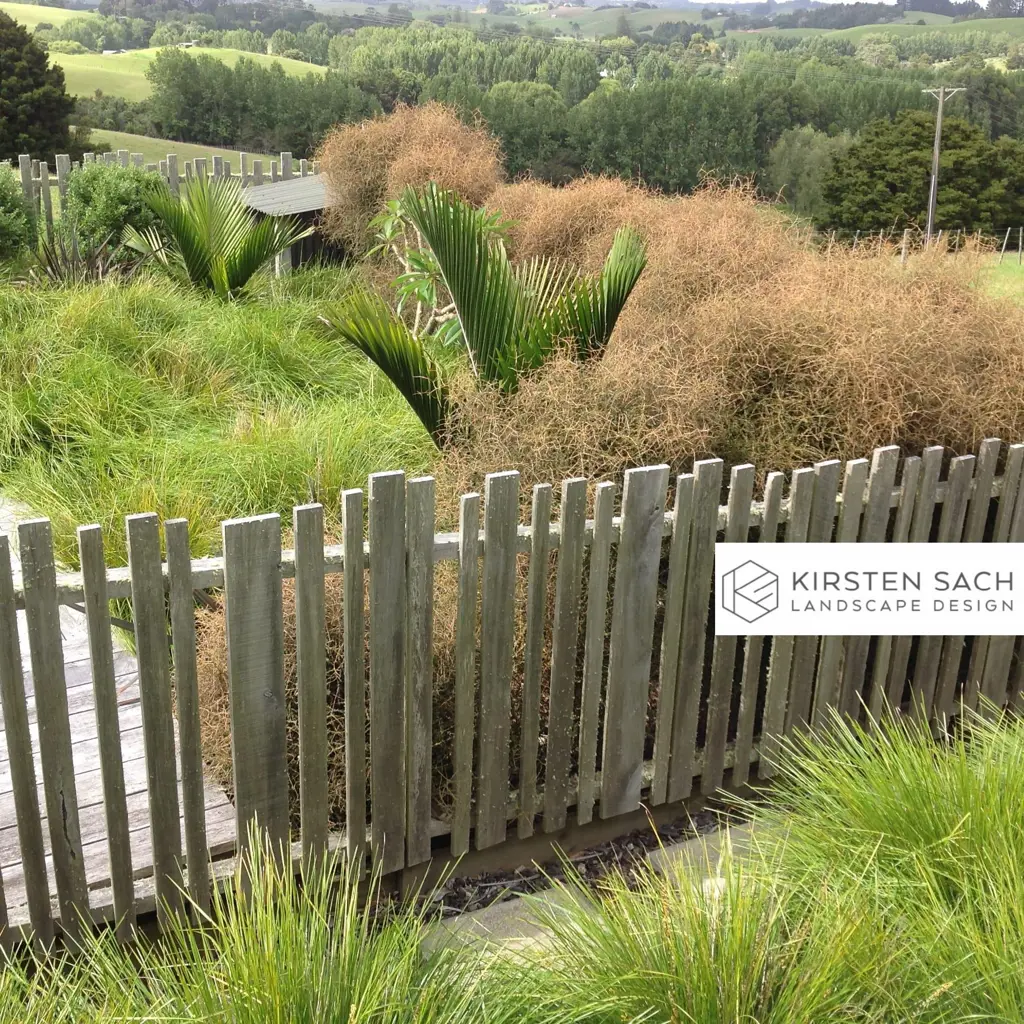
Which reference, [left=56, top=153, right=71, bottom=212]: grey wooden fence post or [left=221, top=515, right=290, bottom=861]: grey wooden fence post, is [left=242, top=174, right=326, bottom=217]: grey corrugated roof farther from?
[left=221, top=515, right=290, bottom=861]: grey wooden fence post

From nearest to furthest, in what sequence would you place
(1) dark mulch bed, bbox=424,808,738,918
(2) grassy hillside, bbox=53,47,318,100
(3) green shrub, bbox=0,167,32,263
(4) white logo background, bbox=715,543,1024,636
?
(4) white logo background, bbox=715,543,1024,636 < (1) dark mulch bed, bbox=424,808,738,918 < (3) green shrub, bbox=0,167,32,263 < (2) grassy hillside, bbox=53,47,318,100

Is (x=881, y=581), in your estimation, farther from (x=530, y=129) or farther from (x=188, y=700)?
(x=530, y=129)

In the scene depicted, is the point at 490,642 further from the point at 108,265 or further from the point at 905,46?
the point at 905,46

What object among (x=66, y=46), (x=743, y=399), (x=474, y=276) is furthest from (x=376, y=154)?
(x=66, y=46)

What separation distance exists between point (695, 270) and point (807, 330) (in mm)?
1206

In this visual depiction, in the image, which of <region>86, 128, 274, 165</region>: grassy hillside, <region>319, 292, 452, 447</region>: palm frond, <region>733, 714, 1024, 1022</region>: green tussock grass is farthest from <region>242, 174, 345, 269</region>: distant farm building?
<region>86, 128, 274, 165</region>: grassy hillside

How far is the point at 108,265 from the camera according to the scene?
8.88m

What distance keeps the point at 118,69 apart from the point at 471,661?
99138 mm

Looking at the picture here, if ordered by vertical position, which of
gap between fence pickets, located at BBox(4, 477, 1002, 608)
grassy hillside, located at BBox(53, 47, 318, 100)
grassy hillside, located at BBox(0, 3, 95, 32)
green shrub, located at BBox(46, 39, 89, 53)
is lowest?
gap between fence pickets, located at BBox(4, 477, 1002, 608)

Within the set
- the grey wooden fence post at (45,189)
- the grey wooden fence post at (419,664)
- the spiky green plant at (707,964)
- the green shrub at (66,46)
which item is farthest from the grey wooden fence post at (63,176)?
the green shrub at (66,46)

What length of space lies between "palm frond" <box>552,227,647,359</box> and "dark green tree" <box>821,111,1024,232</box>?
41.1 m

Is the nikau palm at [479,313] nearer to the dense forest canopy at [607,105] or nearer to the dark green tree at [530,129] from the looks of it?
the dense forest canopy at [607,105]

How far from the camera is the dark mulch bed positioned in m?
3.16

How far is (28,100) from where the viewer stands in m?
36.6
